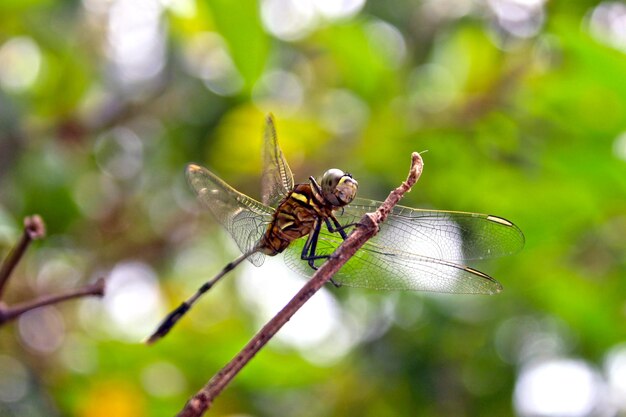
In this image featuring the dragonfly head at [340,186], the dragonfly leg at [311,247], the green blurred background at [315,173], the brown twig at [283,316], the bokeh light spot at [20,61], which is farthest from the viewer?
the bokeh light spot at [20,61]

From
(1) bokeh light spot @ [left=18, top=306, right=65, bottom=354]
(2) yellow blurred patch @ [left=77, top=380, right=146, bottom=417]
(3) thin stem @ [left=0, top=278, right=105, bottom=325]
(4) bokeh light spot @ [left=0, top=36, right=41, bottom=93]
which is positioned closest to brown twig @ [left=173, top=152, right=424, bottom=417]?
(3) thin stem @ [left=0, top=278, right=105, bottom=325]

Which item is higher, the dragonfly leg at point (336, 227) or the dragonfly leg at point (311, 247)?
the dragonfly leg at point (336, 227)

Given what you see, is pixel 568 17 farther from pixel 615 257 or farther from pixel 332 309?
pixel 332 309

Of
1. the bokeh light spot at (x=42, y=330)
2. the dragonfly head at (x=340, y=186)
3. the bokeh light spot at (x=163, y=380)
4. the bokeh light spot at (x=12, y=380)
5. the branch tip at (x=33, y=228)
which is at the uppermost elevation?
the dragonfly head at (x=340, y=186)

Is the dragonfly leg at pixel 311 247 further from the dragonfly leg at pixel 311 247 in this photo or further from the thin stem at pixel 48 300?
the thin stem at pixel 48 300

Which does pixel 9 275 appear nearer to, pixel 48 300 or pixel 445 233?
pixel 48 300

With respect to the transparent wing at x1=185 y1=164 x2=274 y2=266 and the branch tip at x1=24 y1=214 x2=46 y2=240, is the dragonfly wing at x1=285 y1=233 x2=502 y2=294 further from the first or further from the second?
the branch tip at x1=24 y1=214 x2=46 y2=240

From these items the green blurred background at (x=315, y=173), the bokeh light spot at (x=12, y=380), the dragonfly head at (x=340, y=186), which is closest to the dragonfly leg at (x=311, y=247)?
the dragonfly head at (x=340, y=186)

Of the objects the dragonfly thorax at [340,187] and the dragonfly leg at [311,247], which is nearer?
the dragonfly thorax at [340,187]
